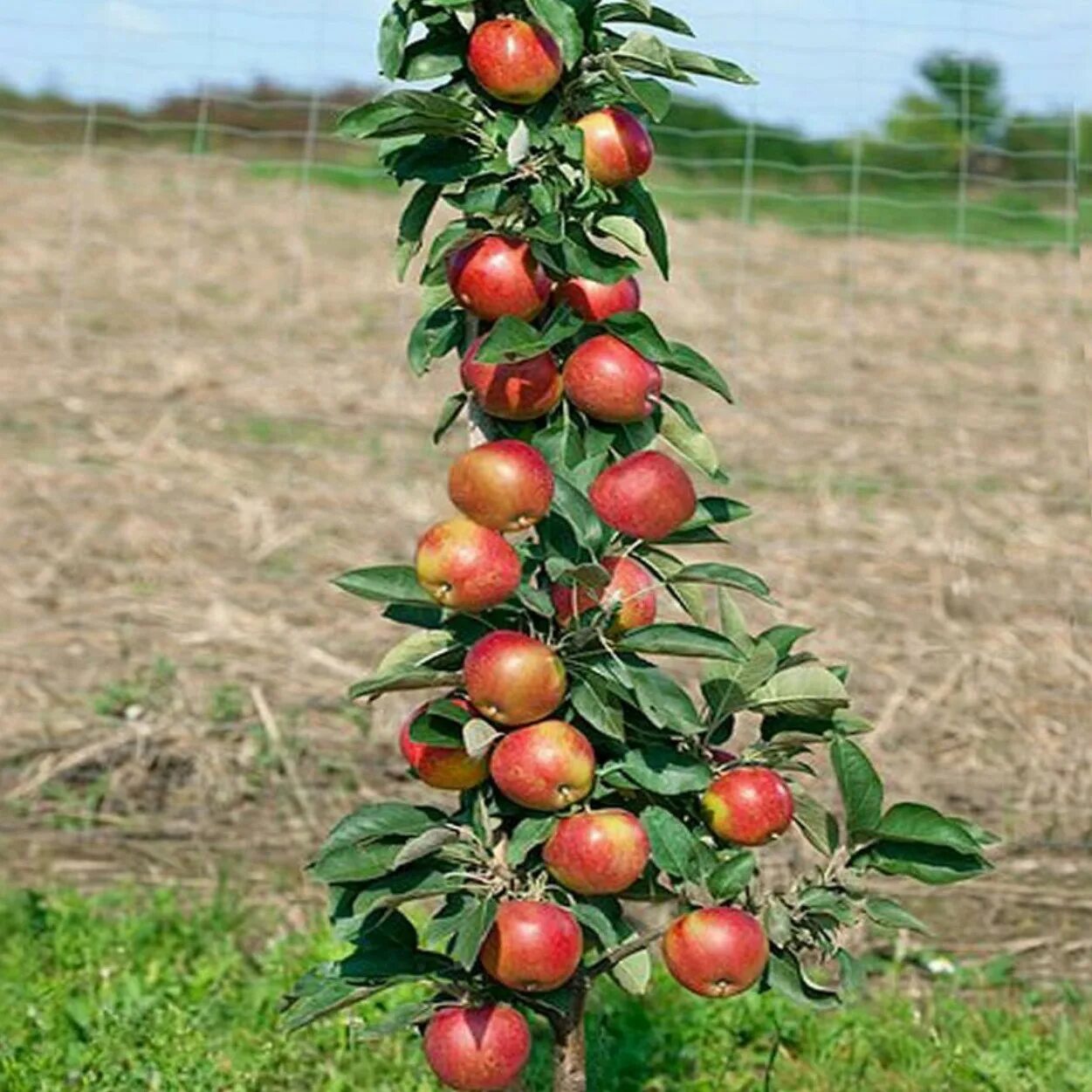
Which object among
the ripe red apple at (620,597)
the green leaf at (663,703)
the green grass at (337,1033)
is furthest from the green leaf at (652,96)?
the green grass at (337,1033)

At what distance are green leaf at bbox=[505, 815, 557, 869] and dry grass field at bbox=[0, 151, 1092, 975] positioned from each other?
5.90 feet

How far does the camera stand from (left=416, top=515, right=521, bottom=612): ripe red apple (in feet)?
6.02

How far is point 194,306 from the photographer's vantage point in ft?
28.4

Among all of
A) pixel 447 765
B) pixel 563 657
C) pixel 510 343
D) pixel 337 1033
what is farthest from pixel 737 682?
pixel 337 1033

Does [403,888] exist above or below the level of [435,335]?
below

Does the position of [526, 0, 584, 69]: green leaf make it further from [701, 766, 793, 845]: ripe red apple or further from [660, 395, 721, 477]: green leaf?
[701, 766, 793, 845]: ripe red apple

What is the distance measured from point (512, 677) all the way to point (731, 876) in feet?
0.98

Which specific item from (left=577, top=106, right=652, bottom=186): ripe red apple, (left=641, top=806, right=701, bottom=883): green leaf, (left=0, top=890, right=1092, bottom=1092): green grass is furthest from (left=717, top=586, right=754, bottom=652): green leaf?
(left=0, top=890, right=1092, bottom=1092): green grass

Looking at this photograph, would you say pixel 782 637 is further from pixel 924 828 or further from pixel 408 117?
pixel 408 117

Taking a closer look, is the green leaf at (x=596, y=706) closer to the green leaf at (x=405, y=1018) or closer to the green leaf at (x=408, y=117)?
the green leaf at (x=405, y=1018)

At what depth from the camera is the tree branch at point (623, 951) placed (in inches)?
79.8

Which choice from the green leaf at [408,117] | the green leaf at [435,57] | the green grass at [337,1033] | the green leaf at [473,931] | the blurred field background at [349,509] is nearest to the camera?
the green leaf at [473,931]

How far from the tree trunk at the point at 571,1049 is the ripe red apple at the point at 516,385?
23.6 inches

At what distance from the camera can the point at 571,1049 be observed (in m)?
2.10
